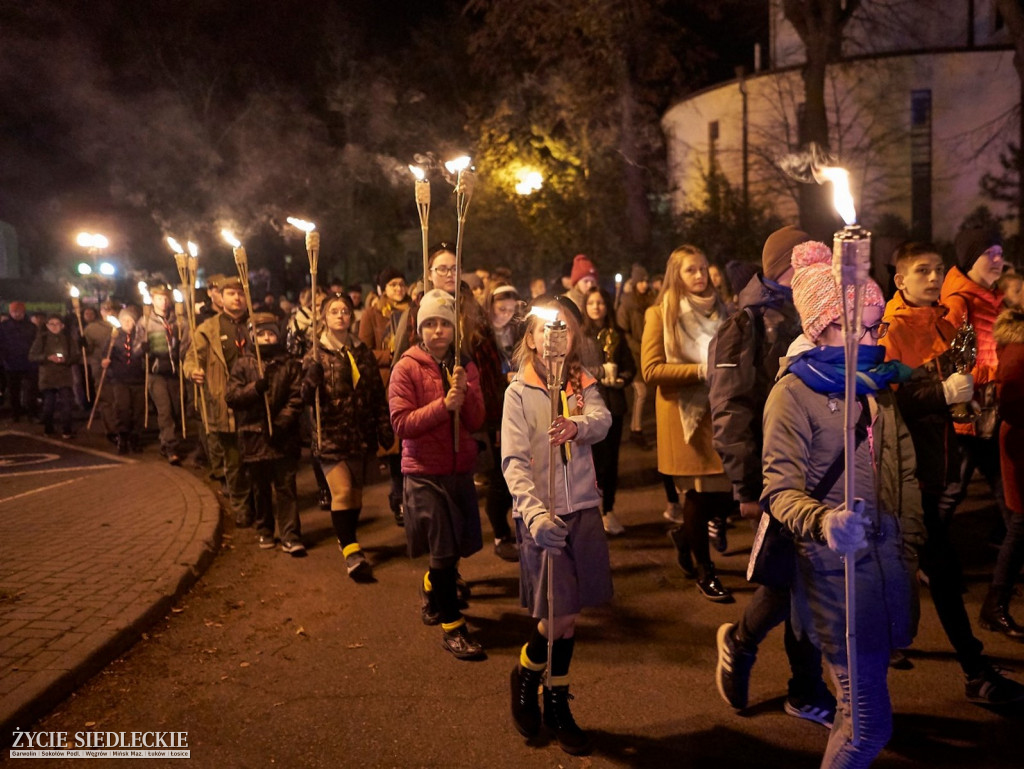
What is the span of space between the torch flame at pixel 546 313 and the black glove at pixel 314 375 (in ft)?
9.63

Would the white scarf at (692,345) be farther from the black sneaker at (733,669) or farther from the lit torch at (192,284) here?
the lit torch at (192,284)

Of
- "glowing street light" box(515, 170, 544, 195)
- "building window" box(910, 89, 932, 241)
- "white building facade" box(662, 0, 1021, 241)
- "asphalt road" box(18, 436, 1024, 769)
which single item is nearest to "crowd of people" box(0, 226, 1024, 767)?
"asphalt road" box(18, 436, 1024, 769)

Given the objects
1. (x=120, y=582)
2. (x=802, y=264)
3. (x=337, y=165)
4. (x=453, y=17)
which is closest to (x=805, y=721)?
(x=802, y=264)

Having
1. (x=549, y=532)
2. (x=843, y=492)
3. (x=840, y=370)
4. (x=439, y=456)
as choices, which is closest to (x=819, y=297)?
(x=840, y=370)

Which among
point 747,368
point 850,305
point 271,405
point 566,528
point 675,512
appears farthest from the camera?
point 675,512

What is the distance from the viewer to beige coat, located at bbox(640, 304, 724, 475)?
605 centimetres

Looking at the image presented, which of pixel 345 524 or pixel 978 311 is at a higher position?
pixel 978 311

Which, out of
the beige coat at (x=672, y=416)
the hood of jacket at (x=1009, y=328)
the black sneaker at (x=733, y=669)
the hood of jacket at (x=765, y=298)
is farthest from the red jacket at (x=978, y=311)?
the black sneaker at (x=733, y=669)

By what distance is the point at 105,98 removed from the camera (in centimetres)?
3000

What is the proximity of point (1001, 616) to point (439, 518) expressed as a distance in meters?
3.22

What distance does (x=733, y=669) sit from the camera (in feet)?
14.0

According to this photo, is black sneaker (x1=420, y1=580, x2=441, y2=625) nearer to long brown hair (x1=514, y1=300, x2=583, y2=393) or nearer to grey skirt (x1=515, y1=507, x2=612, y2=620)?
grey skirt (x1=515, y1=507, x2=612, y2=620)

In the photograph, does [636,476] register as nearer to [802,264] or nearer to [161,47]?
[802,264]

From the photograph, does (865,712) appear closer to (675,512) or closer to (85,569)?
(675,512)
